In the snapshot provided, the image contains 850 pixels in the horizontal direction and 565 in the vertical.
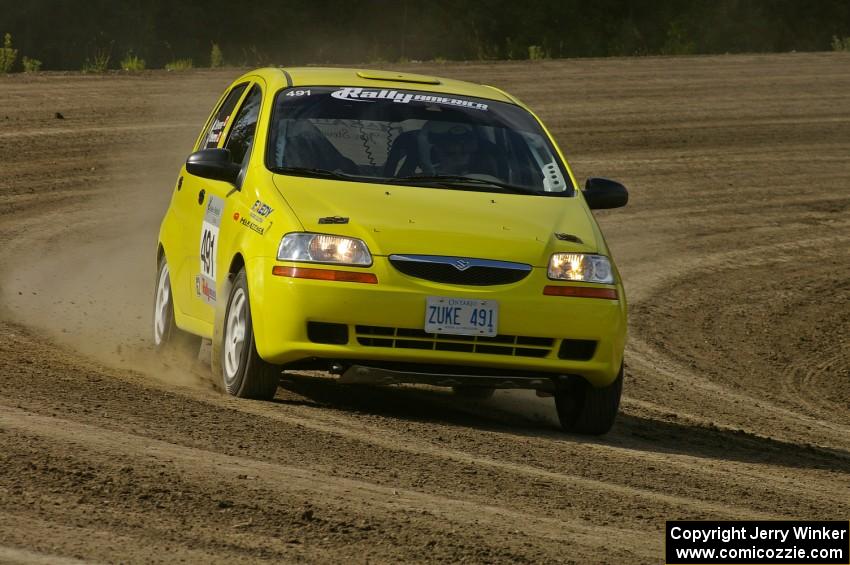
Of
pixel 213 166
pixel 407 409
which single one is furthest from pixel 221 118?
pixel 407 409

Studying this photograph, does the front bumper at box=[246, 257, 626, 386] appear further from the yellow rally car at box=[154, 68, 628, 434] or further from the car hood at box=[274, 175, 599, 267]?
the car hood at box=[274, 175, 599, 267]

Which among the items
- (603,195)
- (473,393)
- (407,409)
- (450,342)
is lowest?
(473,393)

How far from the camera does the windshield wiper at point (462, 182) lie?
28.3ft

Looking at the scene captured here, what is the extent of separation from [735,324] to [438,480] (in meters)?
8.85

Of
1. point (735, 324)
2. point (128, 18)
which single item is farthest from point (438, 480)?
point (128, 18)

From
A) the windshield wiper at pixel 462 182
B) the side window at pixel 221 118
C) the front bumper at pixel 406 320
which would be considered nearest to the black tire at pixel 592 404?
the front bumper at pixel 406 320

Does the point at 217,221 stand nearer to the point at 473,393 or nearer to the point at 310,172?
the point at 310,172

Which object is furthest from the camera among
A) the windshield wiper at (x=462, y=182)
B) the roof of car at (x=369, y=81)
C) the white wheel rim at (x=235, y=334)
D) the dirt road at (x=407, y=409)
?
the roof of car at (x=369, y=81)

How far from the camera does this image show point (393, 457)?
22.4 feet

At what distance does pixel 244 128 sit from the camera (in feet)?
30.8

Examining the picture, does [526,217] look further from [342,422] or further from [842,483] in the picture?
[842,483]

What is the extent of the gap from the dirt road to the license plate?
49cm

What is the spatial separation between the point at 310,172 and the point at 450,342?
4.45 ft

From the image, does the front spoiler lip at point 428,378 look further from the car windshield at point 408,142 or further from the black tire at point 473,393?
the black tire at point 473,393
